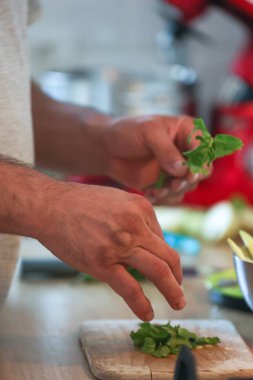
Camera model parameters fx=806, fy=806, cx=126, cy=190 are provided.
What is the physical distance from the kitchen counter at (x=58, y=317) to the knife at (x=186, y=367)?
0.64 ft

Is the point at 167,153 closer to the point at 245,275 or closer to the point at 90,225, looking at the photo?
the point at 245,275

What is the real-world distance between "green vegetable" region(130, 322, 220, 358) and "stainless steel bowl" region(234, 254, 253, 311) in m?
0.07

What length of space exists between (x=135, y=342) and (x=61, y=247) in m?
0.20

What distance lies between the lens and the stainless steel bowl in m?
1.00

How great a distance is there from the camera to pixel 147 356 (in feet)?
3.08

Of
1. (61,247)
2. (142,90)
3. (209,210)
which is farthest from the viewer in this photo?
(142,90)

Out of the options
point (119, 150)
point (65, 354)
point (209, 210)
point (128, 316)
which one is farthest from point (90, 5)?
point (65, 354)

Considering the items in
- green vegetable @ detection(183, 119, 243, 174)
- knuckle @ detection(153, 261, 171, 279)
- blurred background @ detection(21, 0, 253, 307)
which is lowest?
blurred background @ detection(21, 0, 253, 307)

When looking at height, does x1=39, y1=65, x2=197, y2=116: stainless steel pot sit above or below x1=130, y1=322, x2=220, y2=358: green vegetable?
below

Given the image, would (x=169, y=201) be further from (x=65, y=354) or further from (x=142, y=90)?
(x=142, y=90)

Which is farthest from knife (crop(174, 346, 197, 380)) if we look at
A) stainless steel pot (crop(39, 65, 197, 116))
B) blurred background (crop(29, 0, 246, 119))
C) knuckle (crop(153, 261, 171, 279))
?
blurred background (crop(29, 0, 246, 119))

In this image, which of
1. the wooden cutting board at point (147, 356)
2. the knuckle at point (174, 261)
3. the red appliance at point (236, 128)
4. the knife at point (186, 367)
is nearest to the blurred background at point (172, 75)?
the red appliance at point (236, 128)

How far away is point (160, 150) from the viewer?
4.04ft

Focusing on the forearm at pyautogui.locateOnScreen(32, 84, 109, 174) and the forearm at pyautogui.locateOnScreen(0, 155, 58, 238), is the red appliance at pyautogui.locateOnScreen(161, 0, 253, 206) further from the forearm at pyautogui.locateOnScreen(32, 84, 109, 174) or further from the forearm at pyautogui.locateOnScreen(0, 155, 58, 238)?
the forearm at pyautogui.locateOnScreen(0, 155, 58, 238)
